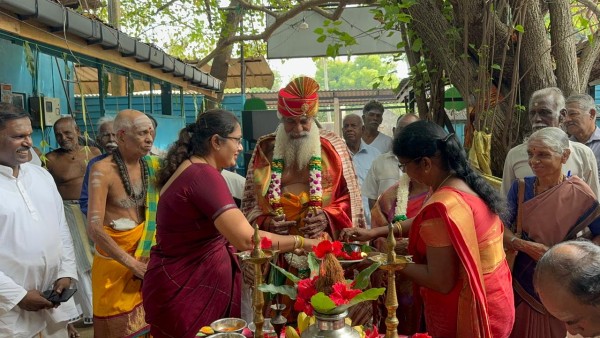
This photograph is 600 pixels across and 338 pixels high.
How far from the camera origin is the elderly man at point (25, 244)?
2.58m

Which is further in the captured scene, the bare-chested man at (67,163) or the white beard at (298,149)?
the bare-chested man at (67,163)

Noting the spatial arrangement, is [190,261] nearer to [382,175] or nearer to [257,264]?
[257,264]

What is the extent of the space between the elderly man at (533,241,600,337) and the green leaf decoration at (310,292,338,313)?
0.62 metres

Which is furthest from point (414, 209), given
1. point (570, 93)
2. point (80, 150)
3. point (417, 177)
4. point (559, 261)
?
point (80, 150)

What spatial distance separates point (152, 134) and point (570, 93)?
3.31 meters

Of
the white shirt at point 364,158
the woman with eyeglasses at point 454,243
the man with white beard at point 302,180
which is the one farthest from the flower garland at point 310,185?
the white shirt at point 364,158

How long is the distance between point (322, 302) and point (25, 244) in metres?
1.72

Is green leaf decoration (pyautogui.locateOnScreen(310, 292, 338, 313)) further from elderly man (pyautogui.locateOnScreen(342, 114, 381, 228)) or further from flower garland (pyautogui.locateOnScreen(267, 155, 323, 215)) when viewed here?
elderly man (pyautogui.locateOnScreen(342, 114, 381, 228))

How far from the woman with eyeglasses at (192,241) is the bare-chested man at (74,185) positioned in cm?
264

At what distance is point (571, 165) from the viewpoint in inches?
136

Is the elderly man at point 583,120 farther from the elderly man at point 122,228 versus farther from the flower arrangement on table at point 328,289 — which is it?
the elderly man at point 122,228

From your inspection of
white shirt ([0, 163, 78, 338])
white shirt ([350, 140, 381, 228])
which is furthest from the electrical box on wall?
white shirt ([0, 163, 78, 338])

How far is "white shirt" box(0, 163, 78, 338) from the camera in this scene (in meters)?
2.58

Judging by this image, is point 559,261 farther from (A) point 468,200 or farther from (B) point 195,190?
(B) point 195,190
